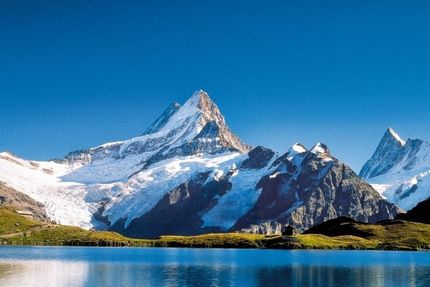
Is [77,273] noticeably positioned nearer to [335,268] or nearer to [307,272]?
[307,272]

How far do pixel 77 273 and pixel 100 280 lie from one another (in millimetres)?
13508

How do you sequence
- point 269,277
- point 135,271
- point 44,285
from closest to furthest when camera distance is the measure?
point 44,285 < point 269,277 < point 135,271

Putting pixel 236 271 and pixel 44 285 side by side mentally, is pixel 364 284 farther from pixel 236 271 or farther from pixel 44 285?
pixel 44 285

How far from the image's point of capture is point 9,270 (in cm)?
11762

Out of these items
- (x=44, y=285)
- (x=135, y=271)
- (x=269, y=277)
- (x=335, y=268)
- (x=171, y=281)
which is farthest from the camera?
(x=335, y=268)

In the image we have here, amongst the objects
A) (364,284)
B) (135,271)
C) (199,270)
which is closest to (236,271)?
(199,270)

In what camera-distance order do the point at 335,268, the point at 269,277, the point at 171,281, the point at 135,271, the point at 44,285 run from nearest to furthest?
the point at 44,285, the point at 171,281, the point at 269,277, the point at 135,271, the point at 335,268

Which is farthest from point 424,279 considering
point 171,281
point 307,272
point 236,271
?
point 171,281

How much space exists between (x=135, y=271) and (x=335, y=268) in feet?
134

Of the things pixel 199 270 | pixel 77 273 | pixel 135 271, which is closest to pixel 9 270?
pixel 77 273

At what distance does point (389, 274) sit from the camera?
123 m

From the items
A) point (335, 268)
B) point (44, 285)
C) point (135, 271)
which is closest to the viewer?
point (44, 285)

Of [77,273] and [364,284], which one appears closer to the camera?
[364,284]

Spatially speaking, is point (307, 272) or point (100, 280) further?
point (307, 272)
